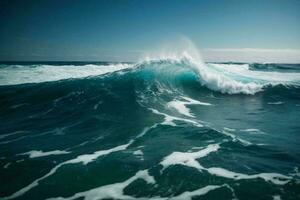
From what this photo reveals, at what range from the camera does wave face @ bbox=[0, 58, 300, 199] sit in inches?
200


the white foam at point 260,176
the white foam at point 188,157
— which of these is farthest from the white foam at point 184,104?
the white foam at point 260,176

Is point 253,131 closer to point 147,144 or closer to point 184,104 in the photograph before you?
point 147,144

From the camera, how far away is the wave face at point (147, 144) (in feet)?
16.6

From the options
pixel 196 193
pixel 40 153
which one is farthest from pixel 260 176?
pixel 40 153

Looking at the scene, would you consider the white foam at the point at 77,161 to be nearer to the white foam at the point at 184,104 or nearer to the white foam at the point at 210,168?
the white foam at the point at 210,168

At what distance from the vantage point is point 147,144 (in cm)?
743

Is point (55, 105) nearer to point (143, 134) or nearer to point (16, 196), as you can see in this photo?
point (143, 134)

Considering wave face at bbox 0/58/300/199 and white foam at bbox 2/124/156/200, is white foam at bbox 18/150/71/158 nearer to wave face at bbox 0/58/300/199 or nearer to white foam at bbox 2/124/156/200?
wave face at bbox 0/58/300/199

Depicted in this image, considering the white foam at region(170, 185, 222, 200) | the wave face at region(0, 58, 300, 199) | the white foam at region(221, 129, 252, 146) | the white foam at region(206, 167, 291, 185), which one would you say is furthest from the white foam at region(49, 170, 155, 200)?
the white foam at region(221, 129, 252, 146)

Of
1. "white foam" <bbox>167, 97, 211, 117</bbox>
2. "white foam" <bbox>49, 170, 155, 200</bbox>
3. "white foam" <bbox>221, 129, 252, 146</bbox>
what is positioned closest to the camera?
"white foam" <bbox>49, 170, 155, 200</bbox>

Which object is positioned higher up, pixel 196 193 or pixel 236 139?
pixel 236 139

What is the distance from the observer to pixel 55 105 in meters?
12.9

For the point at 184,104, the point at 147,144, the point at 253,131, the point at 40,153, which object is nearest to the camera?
the point at 40,153

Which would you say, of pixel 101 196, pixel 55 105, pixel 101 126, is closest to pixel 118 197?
pixel 101 196
